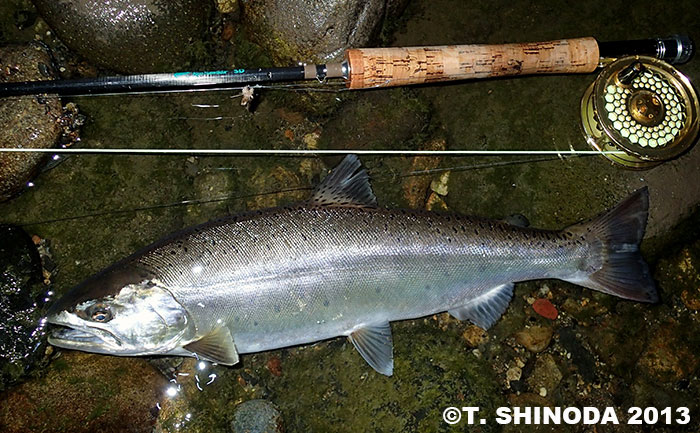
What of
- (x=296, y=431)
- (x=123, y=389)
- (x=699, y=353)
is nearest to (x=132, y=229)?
(x=123, y=389)

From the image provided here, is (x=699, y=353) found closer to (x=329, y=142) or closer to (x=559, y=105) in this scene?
(x=559, y=105)

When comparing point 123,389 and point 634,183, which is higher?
point 634,183

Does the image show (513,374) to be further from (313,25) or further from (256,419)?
(313,25)

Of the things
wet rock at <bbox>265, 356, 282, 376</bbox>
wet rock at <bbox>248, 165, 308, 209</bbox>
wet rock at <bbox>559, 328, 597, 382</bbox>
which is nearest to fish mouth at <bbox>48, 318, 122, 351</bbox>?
wet rock at <bbox>265, 356, 282, 376</bbox>

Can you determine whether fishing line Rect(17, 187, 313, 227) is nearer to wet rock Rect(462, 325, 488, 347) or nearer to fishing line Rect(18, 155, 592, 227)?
fishing line Rect(18, 155, 592, 227)

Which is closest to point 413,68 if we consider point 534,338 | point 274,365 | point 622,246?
Result: point 622,246

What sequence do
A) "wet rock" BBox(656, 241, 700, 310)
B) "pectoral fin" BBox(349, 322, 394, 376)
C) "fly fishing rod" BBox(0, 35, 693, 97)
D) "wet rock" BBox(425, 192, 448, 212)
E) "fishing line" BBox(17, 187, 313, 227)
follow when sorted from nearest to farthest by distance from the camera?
"fly fishing rod" BBox(0, 35, 693, 97)
"pectoral fin" BBox(349, 322, 394, 376)
"fishing line" BBox(17, 187, 313, 227)
"wet rock" BBox(656, 241, 700, 310)
"wet rock" BBox(425, 192, 448, 212)
